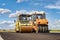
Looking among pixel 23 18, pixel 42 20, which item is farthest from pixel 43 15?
pixel 23 18

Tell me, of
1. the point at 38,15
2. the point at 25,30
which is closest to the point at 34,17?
the point at 38,15

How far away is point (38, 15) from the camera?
114ft

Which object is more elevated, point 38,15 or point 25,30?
point 38,15

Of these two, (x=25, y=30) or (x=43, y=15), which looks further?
(x=43, y=15)

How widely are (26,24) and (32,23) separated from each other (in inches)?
71.7

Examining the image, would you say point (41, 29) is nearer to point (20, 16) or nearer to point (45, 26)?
point (45, 26)

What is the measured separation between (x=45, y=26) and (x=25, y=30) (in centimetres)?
413

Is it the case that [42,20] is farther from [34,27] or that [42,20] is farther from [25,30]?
[25,30]

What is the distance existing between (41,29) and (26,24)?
303 centimetres

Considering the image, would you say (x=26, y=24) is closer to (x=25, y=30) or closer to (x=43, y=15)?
(x=25, y=30)

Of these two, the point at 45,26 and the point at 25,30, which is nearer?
the point at 25,30

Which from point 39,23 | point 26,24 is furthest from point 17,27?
point 39,23

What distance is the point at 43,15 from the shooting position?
113 ft

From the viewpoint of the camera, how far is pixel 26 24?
108 ft
